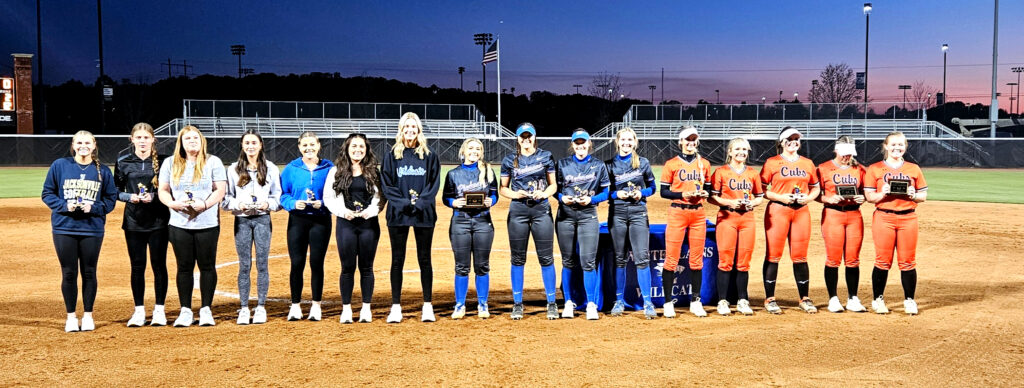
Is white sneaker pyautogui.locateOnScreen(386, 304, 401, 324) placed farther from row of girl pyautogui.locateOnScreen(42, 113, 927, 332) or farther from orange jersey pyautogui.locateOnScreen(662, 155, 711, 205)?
orange jersey pyautogui.locateOnScreen(662, 155, 711, 205)

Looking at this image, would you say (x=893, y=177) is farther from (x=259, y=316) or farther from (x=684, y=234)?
(x=259, y=316)

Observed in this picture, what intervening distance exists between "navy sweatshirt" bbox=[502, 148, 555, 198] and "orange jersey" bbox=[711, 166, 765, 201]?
1.56m

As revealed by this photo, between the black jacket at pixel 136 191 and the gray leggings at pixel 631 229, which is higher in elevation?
the black jacket at pixel 136 191

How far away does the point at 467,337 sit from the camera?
6.09 metres

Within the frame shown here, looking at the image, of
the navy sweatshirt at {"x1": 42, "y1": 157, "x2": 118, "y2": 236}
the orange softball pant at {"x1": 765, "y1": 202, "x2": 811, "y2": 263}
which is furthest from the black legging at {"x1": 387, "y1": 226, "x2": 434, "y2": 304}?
the orange softball pant at {"x1": 765, "y1": 202, "x2": 811, "y2": 263}

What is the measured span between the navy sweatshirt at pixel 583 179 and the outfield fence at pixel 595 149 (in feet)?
83.0

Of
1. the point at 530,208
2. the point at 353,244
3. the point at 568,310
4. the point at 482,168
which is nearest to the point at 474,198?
the point at 482,168

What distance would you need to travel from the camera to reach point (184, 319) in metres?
6.45

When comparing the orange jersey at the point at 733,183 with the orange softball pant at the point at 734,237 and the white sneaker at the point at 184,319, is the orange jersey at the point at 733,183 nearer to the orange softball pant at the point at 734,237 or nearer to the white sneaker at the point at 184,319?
the orange softball pant at the point at 734,237

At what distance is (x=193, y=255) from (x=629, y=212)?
3856 millimetres

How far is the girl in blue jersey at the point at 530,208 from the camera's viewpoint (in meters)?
6.72

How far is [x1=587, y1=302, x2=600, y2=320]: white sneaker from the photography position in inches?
264

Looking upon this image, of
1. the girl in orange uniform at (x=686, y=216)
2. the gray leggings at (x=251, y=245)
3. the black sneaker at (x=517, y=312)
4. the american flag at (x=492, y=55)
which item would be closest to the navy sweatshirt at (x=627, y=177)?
the girl in orange uniform at (x=686, y=216)

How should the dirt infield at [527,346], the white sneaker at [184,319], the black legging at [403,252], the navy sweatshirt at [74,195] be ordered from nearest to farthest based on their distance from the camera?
the dirt infield at [527,346], the navy sweatshirt at [74,195], the white sneaker at [184,319], the black legging at [403,252]
